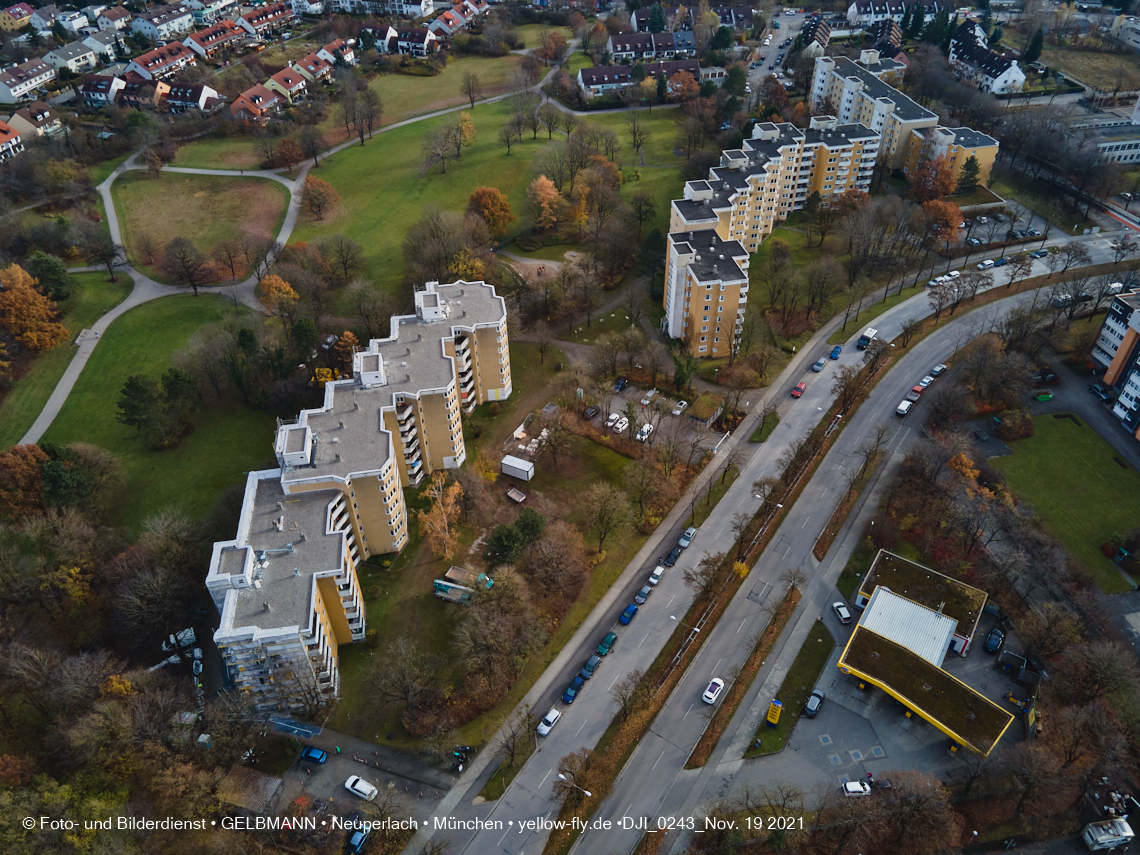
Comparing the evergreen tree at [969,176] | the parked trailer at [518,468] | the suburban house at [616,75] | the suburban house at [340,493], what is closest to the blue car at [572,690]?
the suburban house at [340,493]

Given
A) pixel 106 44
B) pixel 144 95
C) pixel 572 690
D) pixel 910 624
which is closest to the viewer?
pixel 572 690

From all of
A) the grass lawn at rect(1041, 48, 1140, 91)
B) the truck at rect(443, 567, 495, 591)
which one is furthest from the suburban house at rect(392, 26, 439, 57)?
the truck at rect(443, 567, 495, 591)

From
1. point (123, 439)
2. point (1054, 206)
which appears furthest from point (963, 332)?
point (123, 439)

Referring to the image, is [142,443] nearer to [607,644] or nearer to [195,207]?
[607,644]

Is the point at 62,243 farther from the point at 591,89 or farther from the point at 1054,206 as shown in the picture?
the point at 1054,206

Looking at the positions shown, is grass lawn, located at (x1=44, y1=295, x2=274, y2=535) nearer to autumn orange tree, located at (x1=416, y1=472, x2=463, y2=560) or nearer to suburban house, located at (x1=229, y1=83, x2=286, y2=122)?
autumn orange tree, located at (x1=416, y1=472, x2=463, y2=560)

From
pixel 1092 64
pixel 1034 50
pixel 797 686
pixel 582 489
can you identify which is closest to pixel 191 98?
pixel 582 489
